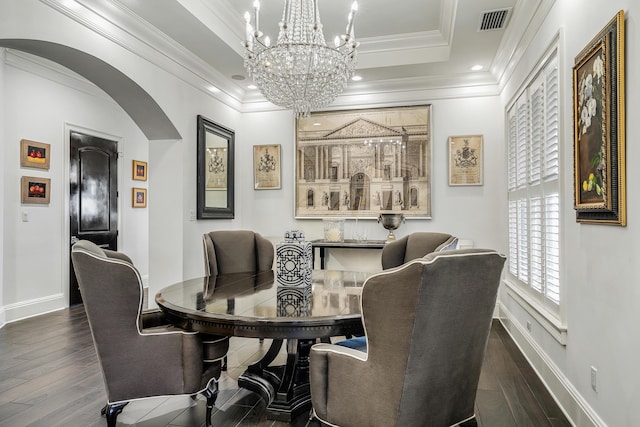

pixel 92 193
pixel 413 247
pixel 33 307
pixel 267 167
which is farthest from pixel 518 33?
pixel 33 307

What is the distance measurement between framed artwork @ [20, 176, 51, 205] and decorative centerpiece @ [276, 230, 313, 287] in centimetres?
367

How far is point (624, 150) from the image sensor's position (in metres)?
1.66

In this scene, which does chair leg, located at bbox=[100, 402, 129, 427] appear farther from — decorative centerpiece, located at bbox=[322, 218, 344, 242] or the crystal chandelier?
decorative centerpiece, located at bbox=[322, 218, 344, 242]

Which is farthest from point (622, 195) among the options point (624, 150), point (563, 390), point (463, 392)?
point (563, 390)

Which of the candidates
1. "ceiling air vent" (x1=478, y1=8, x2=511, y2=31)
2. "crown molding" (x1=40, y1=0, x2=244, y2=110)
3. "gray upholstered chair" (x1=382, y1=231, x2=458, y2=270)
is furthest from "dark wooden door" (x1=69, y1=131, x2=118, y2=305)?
"ceiling air vent" (x1=478, y1=8, x2=511, y2=31)

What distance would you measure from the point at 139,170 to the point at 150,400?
178 inches

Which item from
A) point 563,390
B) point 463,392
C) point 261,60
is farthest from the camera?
point 261,60

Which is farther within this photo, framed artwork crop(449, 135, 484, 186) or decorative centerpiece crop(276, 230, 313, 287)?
framed artwork crop(449, 135, 484, 186)

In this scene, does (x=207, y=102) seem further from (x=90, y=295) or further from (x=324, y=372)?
(x=324, y=372)

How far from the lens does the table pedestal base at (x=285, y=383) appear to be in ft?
7.45

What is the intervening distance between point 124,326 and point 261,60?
1.90m

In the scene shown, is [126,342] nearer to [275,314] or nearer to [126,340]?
[126,340]

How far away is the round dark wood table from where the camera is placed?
1739mm

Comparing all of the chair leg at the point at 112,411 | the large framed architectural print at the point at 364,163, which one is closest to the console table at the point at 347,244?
the large framed architectural print at the point at 364,163
